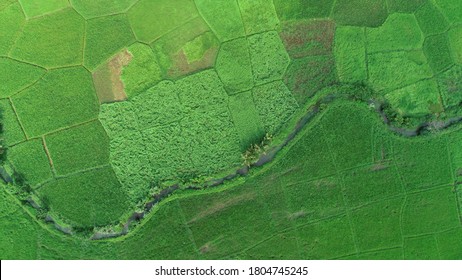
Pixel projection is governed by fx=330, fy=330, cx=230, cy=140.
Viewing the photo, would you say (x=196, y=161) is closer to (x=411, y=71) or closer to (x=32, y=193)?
(x=32, y=193)

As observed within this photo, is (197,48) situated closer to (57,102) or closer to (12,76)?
(57,102)

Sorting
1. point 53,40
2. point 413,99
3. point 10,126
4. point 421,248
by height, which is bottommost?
point 421,248

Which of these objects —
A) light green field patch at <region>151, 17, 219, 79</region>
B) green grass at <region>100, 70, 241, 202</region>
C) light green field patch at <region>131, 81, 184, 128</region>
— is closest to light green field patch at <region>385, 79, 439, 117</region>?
green grass at <region>100, 70, 241, 202</region>

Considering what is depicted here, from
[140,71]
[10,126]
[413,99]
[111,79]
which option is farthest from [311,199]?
[10,126]

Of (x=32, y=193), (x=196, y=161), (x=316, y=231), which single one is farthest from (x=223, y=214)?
(x=32, y=193)

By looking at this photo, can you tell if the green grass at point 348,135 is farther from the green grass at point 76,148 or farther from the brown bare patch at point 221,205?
the green grass at point 76,148

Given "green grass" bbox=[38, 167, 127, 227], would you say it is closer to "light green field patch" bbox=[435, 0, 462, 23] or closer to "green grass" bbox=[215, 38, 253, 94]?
"green grass" bbox=[215, 38, 253, 94]
